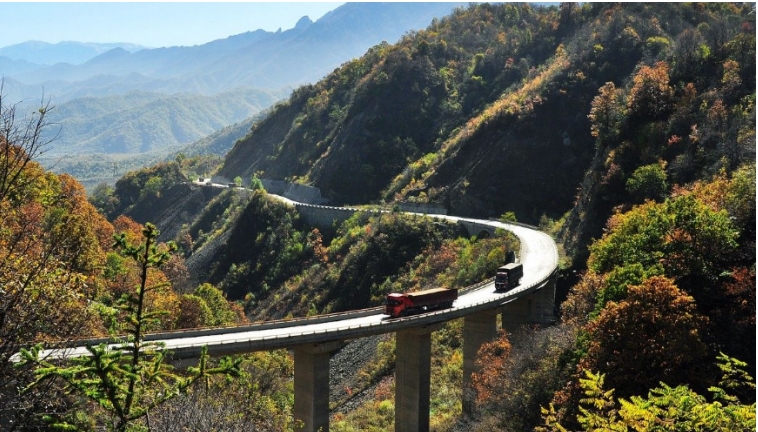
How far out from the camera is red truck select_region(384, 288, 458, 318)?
38.3 metres

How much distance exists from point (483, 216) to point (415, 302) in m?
48.3

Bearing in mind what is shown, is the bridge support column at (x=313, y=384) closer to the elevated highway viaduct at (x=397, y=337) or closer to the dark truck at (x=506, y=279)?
the elevated highway viaduct at (x=397, y=337)

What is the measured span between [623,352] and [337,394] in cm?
3033

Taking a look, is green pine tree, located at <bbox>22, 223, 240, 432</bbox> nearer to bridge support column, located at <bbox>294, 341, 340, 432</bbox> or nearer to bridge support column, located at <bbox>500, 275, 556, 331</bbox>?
bridge support column, located at <bbox>294, 341, 340, 432</bbox>

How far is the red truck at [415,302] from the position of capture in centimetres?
3834

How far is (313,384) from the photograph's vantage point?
33.3m

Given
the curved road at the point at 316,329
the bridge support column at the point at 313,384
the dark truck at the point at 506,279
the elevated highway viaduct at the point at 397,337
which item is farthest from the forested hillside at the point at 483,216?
the dark truck at the point at 506,279

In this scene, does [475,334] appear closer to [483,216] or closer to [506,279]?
[506,279]

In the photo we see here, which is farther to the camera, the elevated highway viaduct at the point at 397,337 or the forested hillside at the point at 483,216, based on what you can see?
the elevated highway viaduct at the point at 397,337

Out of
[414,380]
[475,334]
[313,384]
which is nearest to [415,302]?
[414,380]

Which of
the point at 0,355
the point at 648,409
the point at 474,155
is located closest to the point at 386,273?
the point at 474,155

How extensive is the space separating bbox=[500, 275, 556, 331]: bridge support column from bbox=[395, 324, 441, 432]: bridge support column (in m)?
13.2

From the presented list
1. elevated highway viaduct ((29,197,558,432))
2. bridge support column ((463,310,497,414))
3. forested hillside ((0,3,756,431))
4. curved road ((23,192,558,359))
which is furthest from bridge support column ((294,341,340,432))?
bridge support column ((463,310,497,414))

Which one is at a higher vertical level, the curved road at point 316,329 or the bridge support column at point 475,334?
the curved road at point 316,329
